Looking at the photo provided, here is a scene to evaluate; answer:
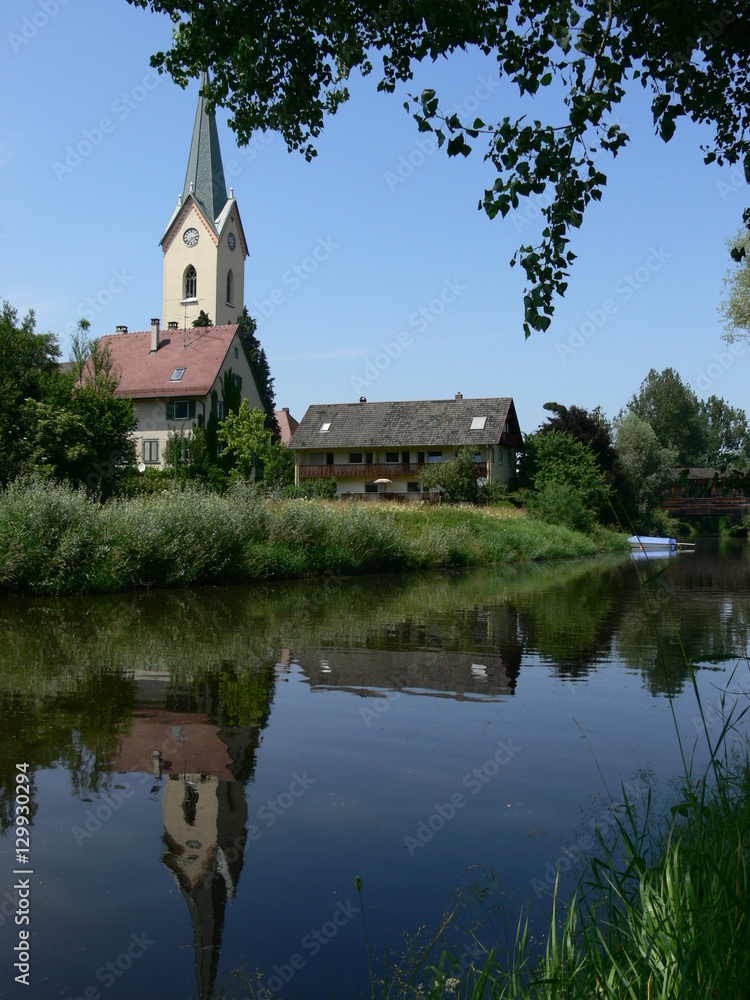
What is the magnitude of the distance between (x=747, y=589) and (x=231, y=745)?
1968cm

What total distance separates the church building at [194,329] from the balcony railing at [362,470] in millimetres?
7430

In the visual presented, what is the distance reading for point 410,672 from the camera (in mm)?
10578

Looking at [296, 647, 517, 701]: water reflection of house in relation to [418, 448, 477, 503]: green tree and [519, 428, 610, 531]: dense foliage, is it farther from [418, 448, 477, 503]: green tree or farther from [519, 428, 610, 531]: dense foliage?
[418, 448, 477, 503]: green tree

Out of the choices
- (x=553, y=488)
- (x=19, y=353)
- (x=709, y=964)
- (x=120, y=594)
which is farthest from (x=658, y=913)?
(x=553, y=488)

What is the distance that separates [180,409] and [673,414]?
72923mm

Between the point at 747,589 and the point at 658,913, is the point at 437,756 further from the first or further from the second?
the point at 747,589

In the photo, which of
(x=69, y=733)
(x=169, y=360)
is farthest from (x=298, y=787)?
(x=169, y=360)

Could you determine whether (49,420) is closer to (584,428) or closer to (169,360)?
(169,360)

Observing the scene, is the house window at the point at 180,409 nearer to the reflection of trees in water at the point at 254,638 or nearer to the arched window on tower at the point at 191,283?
the arched window on tower at the point at 191,283

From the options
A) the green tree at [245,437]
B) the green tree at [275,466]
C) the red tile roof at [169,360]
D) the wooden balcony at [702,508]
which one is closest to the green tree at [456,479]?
the green tree at [275,466]

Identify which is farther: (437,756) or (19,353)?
(19,353)

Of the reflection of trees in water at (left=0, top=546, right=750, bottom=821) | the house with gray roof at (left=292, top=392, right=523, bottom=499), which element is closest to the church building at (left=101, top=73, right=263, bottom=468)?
the house with gray roof at (left=292, top=392, right=523, bottom=499)

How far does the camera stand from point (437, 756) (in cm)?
686

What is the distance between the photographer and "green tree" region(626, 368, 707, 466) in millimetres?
106812
